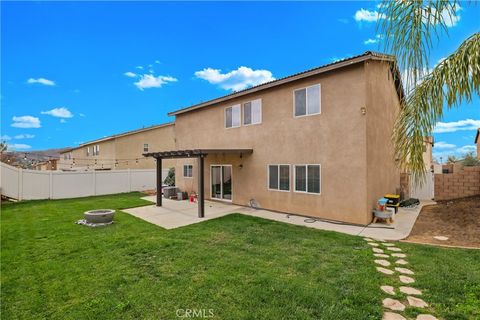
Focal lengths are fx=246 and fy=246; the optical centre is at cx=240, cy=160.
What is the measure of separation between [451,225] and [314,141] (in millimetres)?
5594

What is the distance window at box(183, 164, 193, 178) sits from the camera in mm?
16395

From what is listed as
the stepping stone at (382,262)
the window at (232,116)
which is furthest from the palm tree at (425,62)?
the window at (232,116)

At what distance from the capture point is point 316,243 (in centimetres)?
688

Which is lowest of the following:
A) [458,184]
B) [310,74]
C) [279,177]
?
[458,184]

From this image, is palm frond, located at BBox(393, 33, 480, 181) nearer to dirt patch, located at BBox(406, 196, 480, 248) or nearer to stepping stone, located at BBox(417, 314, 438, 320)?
stepping stone, located at BBox(417, 314, 438, 320)

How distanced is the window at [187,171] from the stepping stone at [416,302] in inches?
543

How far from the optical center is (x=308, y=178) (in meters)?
10.3

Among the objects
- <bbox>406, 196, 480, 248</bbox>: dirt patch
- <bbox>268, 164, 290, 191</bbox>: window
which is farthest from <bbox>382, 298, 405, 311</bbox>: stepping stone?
<bbox>268, 164, 290, 191</bbox>: window

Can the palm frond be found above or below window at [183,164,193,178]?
above

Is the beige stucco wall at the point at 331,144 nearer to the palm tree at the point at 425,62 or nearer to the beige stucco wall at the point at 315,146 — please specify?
the beige stucco wall at the point at 315,146

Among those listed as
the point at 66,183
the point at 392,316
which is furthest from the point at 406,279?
the point at 66,183

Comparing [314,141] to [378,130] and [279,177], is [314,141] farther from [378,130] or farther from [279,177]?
[378,130]

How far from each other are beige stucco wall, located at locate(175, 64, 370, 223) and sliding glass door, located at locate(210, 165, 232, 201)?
42 cm

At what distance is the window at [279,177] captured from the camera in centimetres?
1099
